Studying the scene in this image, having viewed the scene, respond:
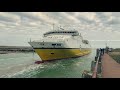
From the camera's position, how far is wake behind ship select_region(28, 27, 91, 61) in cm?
965

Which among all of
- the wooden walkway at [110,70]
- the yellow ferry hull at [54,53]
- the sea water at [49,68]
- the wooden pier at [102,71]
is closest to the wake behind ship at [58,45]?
the yellow ferry hull at [54,53]

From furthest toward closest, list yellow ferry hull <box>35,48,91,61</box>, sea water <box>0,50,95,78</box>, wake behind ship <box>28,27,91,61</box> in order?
wake behind ship <box>28,27,91,61</box> < yellow ferry hull <box>35,48,91,61</box> < sea water <box>0,50,95,78</box>

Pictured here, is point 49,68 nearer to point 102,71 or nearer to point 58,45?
point 58,45

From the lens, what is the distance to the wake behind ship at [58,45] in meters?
9.65

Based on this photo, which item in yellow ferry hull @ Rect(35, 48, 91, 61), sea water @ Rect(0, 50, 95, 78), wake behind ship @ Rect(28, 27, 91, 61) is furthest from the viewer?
wake behind ship @ Rect(28, 27, 91, 61)

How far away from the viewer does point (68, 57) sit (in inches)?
348

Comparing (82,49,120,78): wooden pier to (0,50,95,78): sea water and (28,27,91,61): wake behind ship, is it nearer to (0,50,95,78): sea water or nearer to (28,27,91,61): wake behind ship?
(0,50,95,78): sea water

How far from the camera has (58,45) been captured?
417 inches

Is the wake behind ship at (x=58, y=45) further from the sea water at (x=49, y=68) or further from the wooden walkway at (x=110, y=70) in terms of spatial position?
the wooden walkway at (x=110, y=70)

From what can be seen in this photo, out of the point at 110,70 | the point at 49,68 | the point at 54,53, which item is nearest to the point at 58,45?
the point at 54,53

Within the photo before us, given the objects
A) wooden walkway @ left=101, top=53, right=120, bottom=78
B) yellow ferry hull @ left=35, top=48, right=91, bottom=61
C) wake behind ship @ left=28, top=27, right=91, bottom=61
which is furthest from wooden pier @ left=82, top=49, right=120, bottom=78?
wake behind ship @ left=28, top=27, right=91, bottom=61
